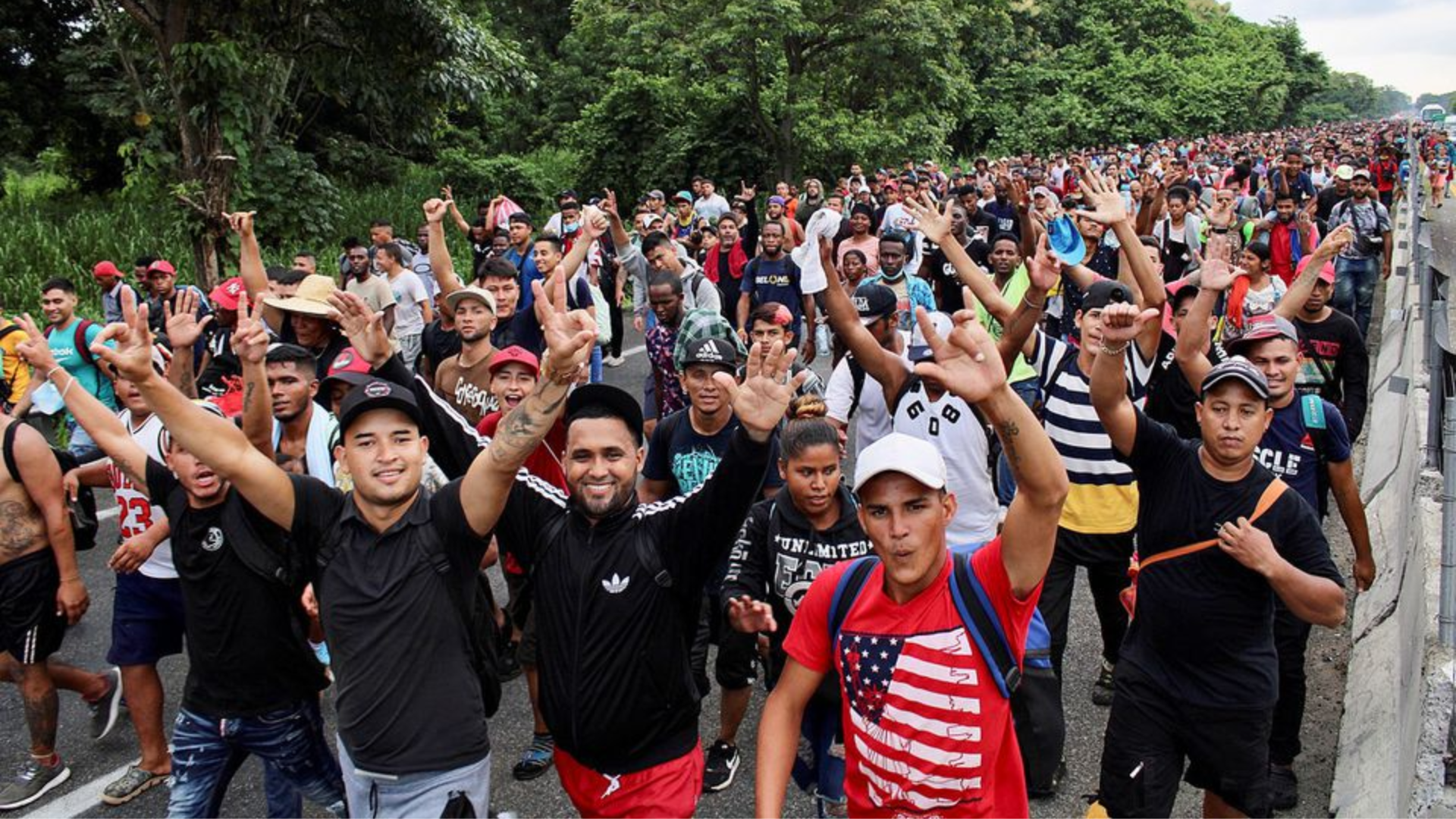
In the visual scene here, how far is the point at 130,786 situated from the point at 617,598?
283cm

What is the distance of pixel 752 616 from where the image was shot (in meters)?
3.20

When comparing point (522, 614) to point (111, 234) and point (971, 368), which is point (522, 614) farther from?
point (111, 234)

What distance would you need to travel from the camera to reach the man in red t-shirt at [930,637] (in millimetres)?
2395

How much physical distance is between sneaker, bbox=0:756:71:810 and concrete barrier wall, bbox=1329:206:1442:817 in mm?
5349

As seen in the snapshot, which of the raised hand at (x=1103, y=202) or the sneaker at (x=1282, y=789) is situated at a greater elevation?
the raised hand at (x=1103, y=202)

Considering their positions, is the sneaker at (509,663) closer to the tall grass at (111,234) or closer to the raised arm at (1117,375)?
the raised arm at (1117,375)

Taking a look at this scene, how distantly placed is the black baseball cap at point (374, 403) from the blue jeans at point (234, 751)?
124 centimetres

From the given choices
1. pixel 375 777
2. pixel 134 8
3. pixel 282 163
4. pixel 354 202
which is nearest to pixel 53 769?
pixel 375 777

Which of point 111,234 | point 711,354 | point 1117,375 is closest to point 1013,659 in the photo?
point 1117,375

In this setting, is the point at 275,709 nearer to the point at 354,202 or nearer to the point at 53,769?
the point at 53,769

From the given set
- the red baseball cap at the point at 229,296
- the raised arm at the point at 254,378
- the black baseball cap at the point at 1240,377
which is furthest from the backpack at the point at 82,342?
the black baseball cap at the point at 1240,377

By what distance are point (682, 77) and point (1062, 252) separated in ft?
58.3

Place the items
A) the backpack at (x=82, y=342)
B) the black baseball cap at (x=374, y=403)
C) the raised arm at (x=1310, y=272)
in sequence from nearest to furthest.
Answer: the black baseball cap at (x=374, y=403) → the raised arm at (x=1310, y=272) → the backpack at (x=82, y=342)

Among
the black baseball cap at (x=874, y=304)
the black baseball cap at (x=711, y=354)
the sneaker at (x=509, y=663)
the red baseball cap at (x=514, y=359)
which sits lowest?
the sneaker at (x=509, y=663)
